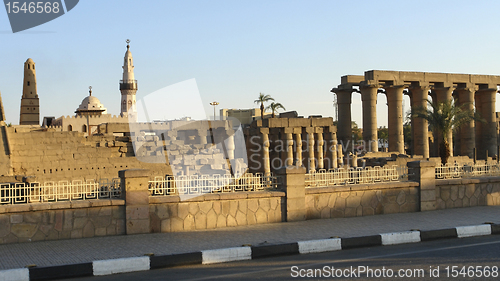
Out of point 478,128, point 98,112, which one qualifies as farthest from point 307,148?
point 98,112

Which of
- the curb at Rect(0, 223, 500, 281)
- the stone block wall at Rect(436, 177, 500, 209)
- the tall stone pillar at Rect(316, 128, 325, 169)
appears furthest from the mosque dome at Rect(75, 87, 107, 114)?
the curb at Rect(0, 223, 500, 281)

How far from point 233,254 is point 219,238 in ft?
3.87

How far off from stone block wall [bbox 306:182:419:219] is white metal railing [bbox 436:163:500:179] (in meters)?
1.22

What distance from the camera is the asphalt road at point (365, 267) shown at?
268 inches

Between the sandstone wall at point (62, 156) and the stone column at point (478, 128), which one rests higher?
the stone column at point (478, 128)

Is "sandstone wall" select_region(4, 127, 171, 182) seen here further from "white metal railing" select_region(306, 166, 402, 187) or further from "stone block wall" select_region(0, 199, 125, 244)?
"white metal railing" select_region(306, 166, 402, 187)

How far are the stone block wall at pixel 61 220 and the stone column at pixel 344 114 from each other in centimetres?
2731

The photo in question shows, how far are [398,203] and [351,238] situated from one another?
362 cm

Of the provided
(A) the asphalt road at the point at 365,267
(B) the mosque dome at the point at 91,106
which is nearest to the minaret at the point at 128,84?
(B) the mosque dome at the point at 91,106

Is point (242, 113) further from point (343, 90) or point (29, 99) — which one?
point (343, 90)

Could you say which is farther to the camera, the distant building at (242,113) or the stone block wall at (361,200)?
the distant building at (242,113)

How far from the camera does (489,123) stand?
129 feet

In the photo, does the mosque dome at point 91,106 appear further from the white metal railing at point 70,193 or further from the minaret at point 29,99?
the white metal railing at point 70,193

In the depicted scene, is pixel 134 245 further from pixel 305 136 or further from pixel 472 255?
pixel 305 136
